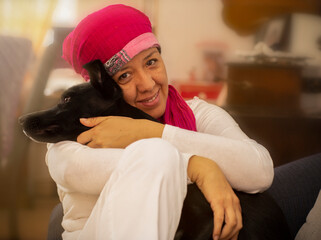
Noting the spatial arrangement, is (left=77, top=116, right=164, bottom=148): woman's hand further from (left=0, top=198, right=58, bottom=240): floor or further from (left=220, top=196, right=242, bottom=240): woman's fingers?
(left=0, top=198, right=58, bottom=240): floor

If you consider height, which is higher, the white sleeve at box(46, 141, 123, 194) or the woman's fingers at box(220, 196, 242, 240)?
the white sleeve at box(46, 141, 123, 194)

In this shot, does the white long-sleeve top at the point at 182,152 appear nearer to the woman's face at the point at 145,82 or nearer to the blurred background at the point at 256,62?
the woman's face at the point at 145,82

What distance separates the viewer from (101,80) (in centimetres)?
81

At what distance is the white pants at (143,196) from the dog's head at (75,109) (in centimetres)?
19

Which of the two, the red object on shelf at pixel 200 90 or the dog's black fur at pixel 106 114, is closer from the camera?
the dog's black fur at pixel 106 114

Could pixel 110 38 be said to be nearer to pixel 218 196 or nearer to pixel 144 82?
pixel 144 82

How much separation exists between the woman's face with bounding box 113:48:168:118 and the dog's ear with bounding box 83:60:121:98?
4cm

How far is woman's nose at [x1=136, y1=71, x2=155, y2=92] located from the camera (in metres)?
0.88

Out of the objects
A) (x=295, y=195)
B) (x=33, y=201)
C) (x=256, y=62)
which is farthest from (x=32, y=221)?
(x=256, y=62)

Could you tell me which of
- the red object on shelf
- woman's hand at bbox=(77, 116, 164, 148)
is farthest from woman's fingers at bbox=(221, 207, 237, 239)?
the red object on shelf

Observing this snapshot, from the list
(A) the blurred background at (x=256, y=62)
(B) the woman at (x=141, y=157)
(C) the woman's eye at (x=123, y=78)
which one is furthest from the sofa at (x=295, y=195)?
(A) the blurred background at (x=256, y=62)

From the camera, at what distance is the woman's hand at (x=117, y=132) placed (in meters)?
0.78

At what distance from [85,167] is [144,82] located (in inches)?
10.8

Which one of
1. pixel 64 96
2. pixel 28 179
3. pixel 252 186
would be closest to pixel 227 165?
pixel 252 186
